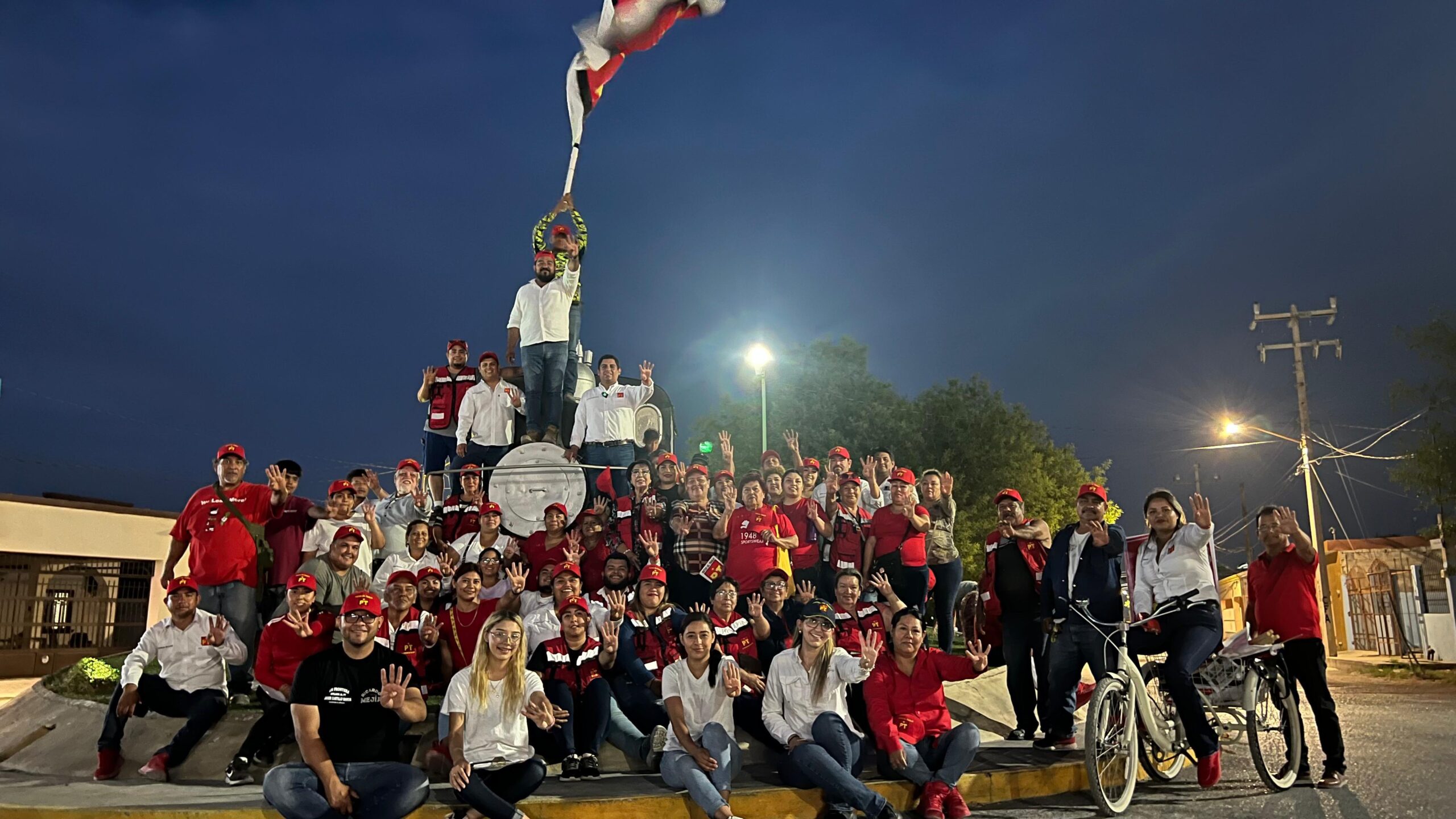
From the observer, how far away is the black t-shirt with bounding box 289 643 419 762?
199 inches

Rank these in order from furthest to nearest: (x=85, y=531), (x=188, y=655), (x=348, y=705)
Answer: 1. (x=85, y=531)
2. (x=188, y=655)
3. (x=348, y=705)

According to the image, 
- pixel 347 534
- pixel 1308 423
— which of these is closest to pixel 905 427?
pixel 1308 423

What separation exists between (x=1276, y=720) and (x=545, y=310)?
26.5 ft

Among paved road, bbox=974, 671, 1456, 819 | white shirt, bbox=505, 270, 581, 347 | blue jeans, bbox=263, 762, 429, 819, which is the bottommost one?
paved road, bbox=974, 671, 1456, 819

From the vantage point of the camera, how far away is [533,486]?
10578mm

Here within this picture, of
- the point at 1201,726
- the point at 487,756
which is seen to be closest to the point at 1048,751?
the point at 1201,726

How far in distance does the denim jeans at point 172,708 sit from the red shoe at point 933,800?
4879 millimetres

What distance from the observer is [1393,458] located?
2098 centimetres

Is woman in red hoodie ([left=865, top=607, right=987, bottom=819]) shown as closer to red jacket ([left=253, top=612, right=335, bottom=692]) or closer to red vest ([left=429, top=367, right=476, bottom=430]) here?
red jacket ([left=253, top=612, right=335, bottom=692])

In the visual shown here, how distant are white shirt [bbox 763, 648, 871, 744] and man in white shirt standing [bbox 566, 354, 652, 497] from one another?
15.3 feet

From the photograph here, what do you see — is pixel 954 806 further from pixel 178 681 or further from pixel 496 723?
pixel 178 681

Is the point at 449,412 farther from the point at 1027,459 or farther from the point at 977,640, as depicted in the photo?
the point at 1027,459

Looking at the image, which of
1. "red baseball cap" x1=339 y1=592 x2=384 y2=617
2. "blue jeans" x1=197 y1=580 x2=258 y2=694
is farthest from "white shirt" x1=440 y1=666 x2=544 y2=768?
"blue jeans" x1=197 y1=580 x2=258 y2=694

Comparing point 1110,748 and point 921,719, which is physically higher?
point 921,719
